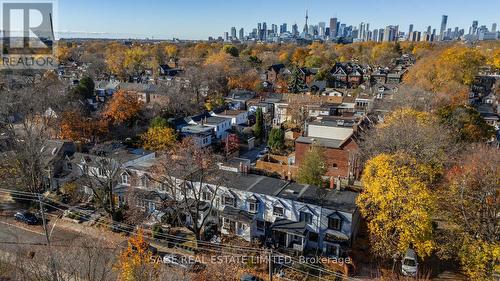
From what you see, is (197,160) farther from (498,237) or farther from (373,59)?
(373,59)

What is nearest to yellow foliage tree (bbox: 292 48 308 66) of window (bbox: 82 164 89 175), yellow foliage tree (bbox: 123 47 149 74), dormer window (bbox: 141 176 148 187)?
yellow foliage tree (bbox: 123 47 149 74)

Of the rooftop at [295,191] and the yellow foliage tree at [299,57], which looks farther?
the yellow foliage tree at [299,57]

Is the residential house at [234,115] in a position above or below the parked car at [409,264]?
above

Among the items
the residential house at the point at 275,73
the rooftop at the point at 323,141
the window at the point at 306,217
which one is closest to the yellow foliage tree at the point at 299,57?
the residential house at the point at 275,73

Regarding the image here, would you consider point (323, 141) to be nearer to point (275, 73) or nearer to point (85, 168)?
point (85, 168)

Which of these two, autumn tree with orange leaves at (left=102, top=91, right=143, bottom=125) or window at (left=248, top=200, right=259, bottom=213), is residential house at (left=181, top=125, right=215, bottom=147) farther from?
window at (left=248, top=200, right=259, bottom=213)

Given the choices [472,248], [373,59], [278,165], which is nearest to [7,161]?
[278,165]

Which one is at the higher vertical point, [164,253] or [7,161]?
[7,161]

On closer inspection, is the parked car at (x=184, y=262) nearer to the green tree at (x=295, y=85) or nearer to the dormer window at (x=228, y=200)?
the dormer window at (x=228, y=200)
